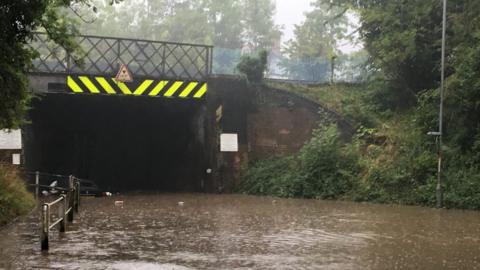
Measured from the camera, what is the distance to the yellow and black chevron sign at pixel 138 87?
21.2m

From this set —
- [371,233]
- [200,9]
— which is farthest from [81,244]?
[200,9]

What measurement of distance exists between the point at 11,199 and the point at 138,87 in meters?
9.00

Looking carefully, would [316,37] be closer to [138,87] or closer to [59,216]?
[138,87]

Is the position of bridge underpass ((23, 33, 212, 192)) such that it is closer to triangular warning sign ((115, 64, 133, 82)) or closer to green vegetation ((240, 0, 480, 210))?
triangular warning sign ((115, 64, 133, 82))

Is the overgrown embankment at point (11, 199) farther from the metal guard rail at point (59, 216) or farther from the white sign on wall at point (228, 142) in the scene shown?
the white sign on wall at point (228, 142)

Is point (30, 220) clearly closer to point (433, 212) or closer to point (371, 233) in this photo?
point (371, 233)

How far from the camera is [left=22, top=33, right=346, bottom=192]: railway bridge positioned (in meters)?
21.7

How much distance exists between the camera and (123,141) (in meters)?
28.1

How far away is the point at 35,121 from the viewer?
25.0 meters

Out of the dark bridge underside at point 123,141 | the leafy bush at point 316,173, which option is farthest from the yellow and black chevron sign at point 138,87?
the leafy bush at point 316,173

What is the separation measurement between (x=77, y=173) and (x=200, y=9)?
110ft

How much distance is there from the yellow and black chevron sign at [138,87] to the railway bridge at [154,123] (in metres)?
0.04

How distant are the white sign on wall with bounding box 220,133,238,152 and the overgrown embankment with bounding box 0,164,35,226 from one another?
8.91 meters

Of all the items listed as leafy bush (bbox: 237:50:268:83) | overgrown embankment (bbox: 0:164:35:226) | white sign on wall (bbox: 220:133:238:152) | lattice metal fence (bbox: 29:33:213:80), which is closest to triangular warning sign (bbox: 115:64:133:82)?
lattice metal fence (bbox: 29:33:213:80)
